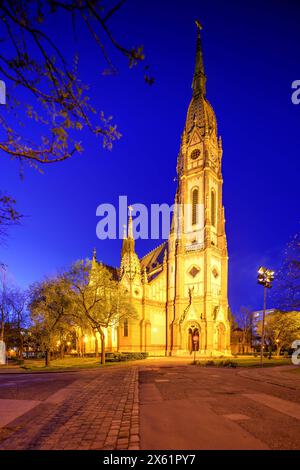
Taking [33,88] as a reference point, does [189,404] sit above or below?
below

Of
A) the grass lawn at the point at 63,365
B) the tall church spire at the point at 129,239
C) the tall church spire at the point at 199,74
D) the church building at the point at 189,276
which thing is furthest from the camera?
the tall church spire at the point at 199,74

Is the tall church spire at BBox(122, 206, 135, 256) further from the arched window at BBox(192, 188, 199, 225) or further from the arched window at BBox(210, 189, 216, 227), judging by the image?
the arched window at BBox(210, 189, 216, 227)

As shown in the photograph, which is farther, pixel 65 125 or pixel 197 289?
pixel 197 289

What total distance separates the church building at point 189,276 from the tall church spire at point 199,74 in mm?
8356

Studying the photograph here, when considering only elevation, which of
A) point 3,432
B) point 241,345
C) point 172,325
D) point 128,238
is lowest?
point 241,345

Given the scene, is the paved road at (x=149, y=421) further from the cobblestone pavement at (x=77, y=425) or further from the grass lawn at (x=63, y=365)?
the grass lawn at (x=63, y=365)

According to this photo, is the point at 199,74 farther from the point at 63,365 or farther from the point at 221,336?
the point at 63,365

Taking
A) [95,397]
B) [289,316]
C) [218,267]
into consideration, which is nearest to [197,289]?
[218,267]

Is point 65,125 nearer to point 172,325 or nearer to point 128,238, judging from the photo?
point 172,325

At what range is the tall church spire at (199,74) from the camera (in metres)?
76.6

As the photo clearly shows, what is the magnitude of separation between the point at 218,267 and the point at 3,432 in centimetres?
5760

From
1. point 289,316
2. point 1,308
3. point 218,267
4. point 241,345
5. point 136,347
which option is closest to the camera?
point 289,316

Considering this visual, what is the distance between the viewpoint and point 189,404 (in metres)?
10.3

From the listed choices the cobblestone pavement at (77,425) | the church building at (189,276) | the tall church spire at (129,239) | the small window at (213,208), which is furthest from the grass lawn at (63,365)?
the small window at (213,208)
